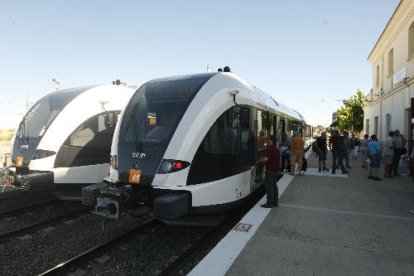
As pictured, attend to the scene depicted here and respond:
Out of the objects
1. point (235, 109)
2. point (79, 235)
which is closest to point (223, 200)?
point (235, 109)

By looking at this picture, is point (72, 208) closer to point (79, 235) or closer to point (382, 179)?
point (79, 235)

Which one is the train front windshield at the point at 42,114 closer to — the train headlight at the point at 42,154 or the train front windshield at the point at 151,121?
the train headlight at the point at 42,154

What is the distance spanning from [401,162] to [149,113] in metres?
11.5

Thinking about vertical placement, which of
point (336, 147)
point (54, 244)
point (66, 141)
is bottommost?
point (54, 244)

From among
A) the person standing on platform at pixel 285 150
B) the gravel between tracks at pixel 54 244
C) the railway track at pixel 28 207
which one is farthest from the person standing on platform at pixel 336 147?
the railway track at pixel 28 207

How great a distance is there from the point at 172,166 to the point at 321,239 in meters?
2.49

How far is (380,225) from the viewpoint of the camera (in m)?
5.70

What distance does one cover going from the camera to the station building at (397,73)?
14.4 meters

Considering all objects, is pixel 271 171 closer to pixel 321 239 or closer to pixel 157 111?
pixel 321 239

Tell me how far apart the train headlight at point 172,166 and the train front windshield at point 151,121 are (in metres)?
0.13

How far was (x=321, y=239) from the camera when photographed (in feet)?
16.2

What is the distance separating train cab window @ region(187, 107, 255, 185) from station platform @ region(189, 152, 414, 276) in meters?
0.94

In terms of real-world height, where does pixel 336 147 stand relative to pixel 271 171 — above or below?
above

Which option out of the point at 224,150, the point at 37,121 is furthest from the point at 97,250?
the point at 37,121
